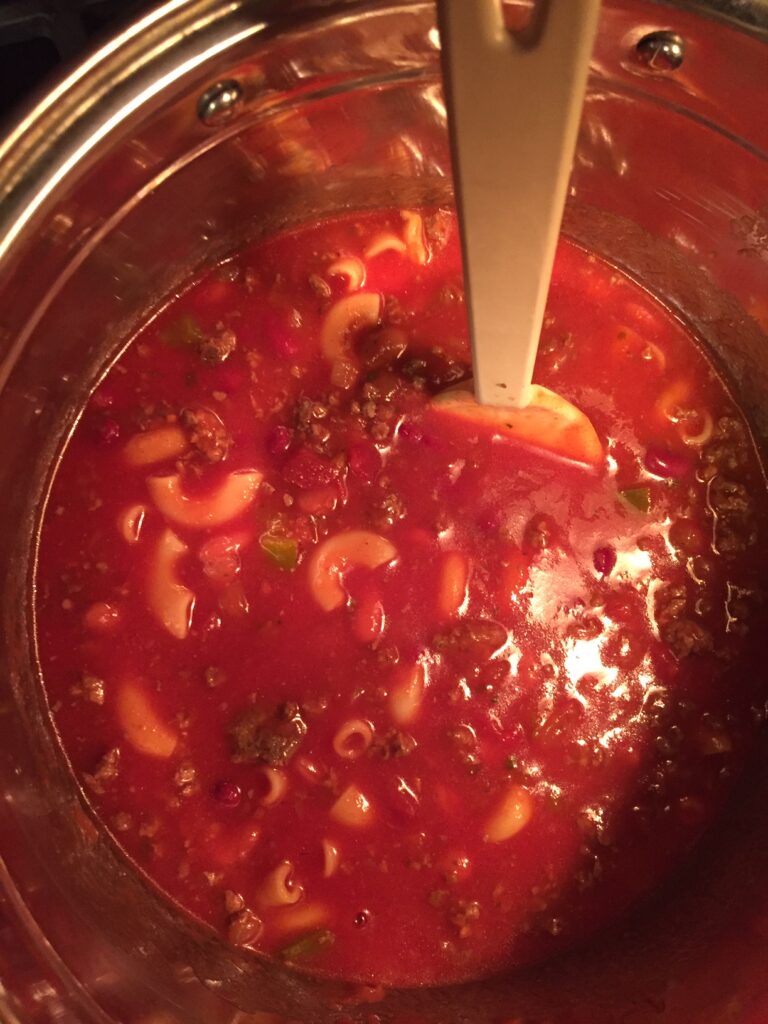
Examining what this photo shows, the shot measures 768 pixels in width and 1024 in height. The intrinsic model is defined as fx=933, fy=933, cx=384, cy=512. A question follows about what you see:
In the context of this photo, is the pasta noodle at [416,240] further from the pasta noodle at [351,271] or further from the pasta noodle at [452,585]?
the pasta noodle at [452,585]

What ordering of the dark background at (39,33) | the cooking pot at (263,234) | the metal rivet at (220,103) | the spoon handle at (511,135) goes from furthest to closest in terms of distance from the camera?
1. the dark background at (39,33)
2. the metal rivet at (220,103)
3. the cooking pot at (263,234)
4. the spoon handle at (511,135)

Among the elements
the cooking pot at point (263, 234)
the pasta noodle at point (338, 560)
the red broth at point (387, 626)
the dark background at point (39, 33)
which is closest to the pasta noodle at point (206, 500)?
the red broth at point (387, 626)

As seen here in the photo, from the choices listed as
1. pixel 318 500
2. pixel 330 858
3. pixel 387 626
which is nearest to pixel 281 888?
pixel 330 858

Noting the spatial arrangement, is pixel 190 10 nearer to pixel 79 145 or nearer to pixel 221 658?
pixel 79 145

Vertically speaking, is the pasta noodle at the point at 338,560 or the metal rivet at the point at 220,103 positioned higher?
the metal rivet at the point at 220,103

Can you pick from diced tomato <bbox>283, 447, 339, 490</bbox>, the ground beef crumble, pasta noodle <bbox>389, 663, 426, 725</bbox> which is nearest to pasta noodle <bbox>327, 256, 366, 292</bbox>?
diced tomato <bbox>283, 447, 339, 490</bbox>

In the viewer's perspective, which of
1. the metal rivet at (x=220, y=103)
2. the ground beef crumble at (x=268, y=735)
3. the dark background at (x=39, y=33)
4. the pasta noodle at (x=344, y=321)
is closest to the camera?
the metal rivet at (x=220, y=103)

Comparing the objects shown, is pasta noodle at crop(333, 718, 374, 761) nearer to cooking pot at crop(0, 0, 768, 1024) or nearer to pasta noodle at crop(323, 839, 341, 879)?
pasta noodle at crop(323, 839, 341, 879)
